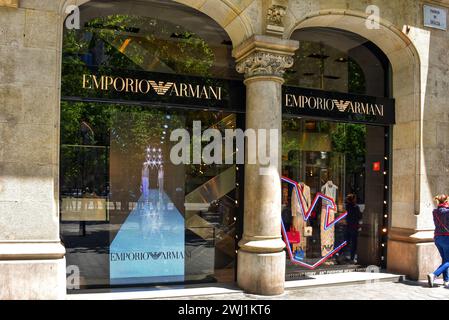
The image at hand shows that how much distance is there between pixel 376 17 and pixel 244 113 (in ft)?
10.7

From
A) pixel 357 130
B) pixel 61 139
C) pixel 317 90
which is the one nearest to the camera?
pixel 61 139

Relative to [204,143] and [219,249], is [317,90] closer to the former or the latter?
[204,143]

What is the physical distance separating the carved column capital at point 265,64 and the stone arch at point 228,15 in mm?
436

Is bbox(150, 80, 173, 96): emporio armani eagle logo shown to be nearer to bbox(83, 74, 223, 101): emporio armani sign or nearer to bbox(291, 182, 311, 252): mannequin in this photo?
bbox(83, 74, 223, 101): emporio armani sign

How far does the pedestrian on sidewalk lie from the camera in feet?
27.9

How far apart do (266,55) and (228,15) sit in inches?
40.0

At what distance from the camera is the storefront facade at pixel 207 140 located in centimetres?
664

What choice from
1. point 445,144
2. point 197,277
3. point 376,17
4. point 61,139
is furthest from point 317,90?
point 61,139

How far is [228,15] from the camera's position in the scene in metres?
8.07

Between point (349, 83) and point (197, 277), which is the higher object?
point (349, 83)

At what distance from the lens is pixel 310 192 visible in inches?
368
